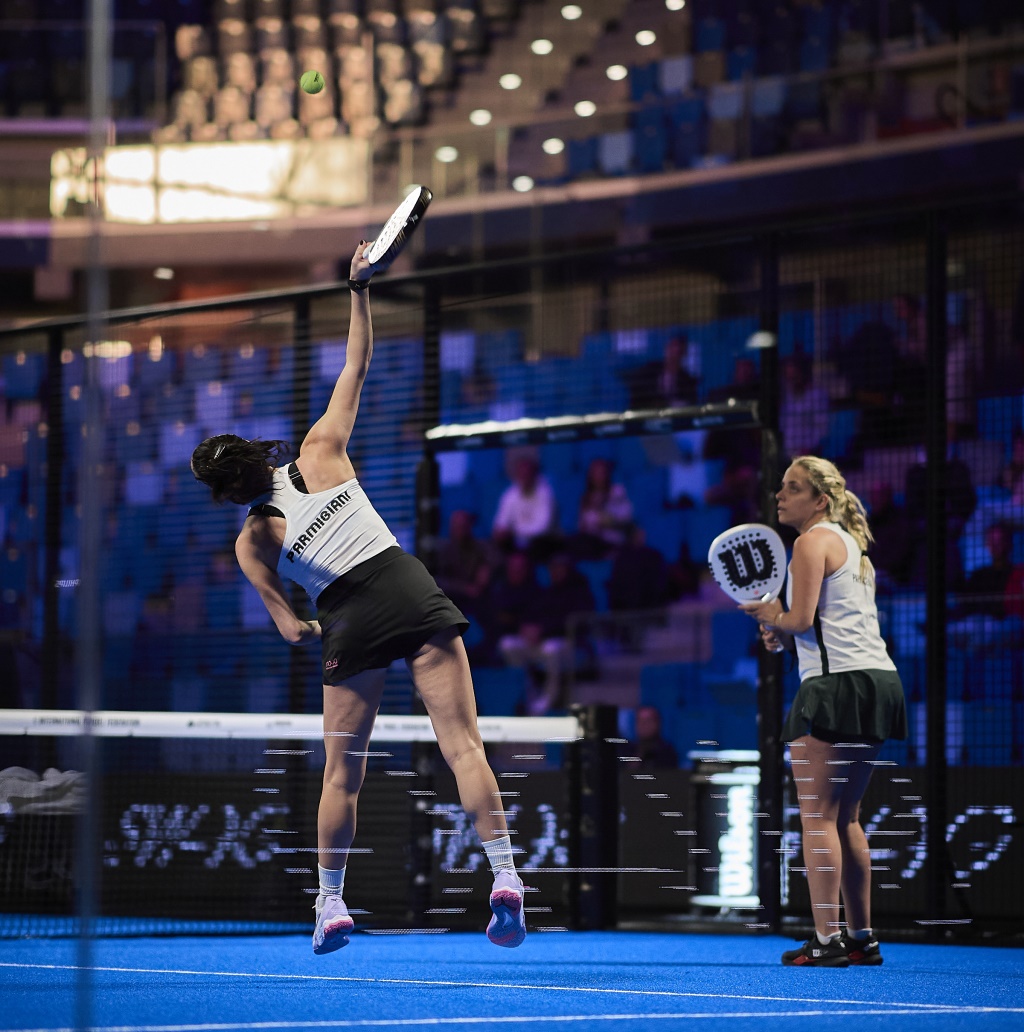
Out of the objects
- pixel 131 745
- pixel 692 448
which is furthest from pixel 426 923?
pixel 692 448

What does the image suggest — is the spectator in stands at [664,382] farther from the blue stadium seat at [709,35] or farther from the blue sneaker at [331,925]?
the blue sneaker at [331,925]

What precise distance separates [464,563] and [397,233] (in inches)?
296

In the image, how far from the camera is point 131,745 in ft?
30.4

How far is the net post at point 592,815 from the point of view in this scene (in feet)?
27.2

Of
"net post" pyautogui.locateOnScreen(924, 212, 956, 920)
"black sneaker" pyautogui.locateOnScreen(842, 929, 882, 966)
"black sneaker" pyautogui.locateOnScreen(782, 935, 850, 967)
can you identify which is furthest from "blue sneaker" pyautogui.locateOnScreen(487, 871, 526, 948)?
"net post" pyautogui.locateOnScreen(924, 212, 956, 920)

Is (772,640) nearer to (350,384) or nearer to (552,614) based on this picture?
(350,384)

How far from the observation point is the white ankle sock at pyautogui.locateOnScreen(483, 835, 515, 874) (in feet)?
16.5

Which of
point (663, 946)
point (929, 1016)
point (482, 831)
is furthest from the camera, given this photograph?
point (663, 946)

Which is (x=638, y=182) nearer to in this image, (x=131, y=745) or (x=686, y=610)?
(x=686, y=610)

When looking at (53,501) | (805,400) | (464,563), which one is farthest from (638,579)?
(53,501)

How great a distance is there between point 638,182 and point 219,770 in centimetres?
784

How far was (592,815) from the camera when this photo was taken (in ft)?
27.2

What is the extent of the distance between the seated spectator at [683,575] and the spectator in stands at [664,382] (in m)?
1.32

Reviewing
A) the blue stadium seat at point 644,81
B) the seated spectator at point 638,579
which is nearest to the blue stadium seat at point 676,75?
the blue stadium seat at point 644,81
